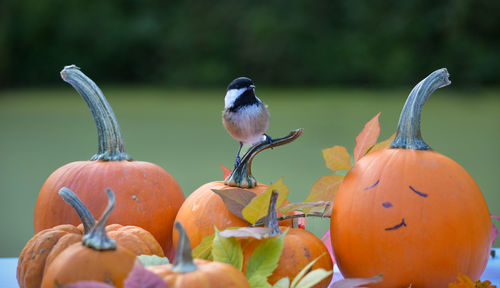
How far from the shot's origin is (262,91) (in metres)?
15.1

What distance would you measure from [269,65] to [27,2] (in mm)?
7320

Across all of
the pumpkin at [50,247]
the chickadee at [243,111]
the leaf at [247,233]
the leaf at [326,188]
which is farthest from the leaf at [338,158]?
the pumpkin at [50,247]

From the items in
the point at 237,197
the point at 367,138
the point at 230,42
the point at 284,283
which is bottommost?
the point at 284,283

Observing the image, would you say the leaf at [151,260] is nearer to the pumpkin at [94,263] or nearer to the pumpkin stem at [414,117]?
the pumpkin at [94,263]

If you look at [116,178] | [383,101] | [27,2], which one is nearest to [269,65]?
[383,101]

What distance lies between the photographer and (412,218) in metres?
1.04

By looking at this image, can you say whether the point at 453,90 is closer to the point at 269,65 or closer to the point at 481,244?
the point at 269,65

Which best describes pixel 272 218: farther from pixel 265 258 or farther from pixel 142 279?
pixel 142 279

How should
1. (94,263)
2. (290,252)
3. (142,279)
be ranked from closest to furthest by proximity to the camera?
(142,279) < (94,263) < (290,252)

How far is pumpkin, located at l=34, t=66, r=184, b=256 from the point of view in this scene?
132 cm

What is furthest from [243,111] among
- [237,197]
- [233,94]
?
[237,197]

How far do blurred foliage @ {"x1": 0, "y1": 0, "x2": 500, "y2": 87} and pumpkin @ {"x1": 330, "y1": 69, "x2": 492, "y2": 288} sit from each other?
12461 mm

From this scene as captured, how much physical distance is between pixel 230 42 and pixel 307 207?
45.6 feet

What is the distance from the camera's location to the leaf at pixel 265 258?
942 mm
